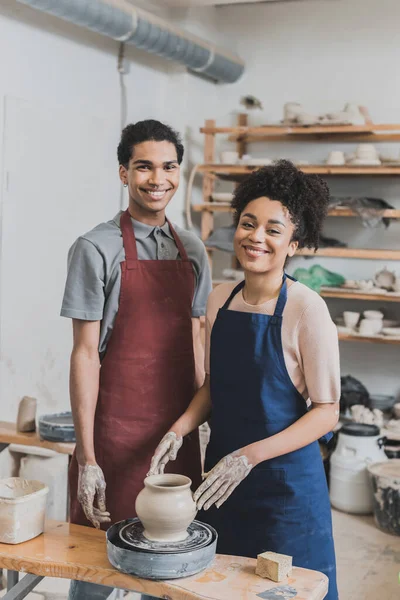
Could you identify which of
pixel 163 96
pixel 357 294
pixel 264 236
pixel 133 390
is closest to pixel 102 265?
pixel 133 390

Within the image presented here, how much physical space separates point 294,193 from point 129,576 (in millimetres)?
1135

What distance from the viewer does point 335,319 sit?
5.69 metres

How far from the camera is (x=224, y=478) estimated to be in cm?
212

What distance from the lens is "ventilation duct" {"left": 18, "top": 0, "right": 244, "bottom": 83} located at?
4.05 m

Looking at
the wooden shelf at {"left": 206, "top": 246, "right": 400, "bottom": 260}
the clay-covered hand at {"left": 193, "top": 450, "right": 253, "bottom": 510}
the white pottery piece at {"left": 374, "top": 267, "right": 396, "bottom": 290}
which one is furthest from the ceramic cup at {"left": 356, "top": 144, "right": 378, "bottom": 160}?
the clay-covered hand at {"left": 193, "top": 450, "right": 253, "bottom": 510}

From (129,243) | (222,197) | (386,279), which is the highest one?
(222,197)

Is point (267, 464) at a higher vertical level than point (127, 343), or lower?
lower

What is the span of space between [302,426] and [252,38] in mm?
4518

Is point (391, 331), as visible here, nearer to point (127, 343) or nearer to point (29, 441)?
point (29, 441)

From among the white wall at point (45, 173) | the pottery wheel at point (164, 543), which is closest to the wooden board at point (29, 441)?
the white wall at point (45, 173)

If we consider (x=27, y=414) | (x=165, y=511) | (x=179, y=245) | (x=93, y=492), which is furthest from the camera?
(x=27, y=414)

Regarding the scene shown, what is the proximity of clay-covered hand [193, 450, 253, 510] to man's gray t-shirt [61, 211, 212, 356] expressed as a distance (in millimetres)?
617

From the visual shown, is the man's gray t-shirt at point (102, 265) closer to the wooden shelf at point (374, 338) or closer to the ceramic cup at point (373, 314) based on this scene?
the wooden shelf at point (374, 338)

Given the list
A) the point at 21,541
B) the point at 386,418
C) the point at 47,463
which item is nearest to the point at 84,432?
the point at 21,541
